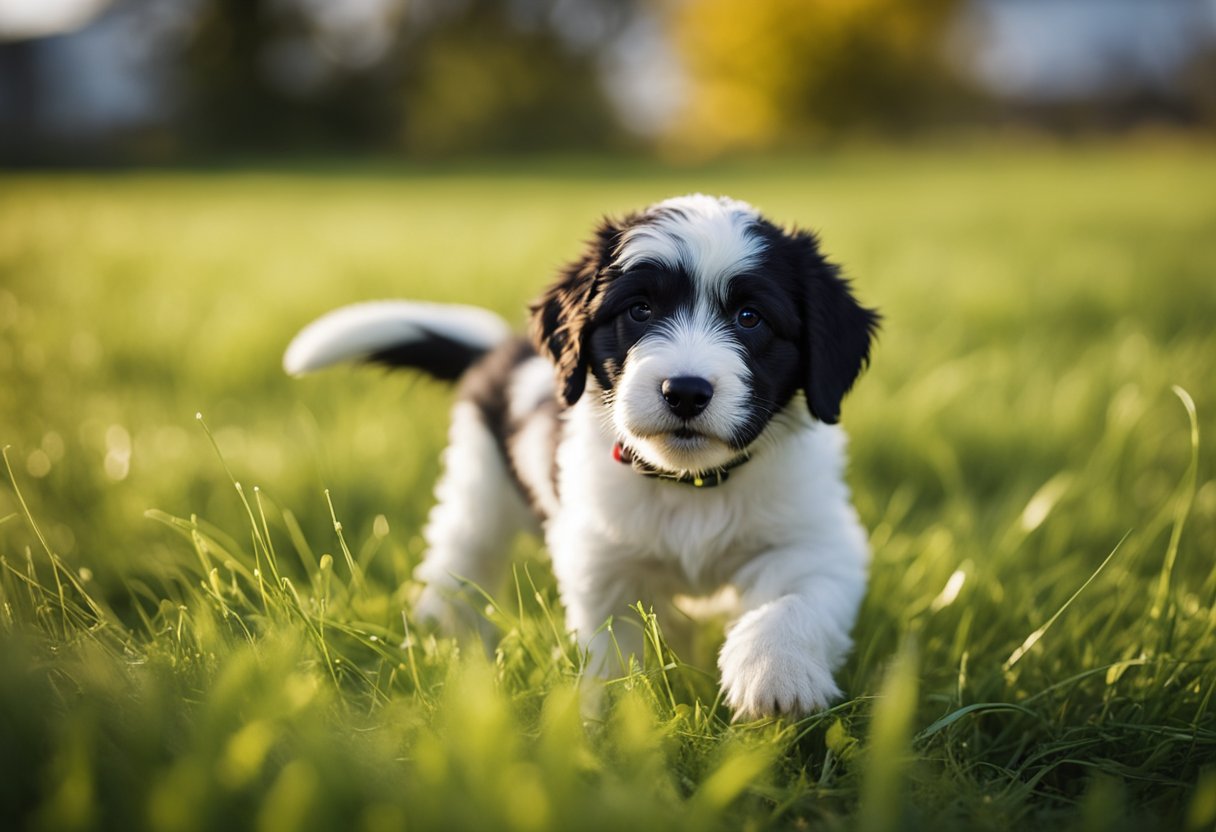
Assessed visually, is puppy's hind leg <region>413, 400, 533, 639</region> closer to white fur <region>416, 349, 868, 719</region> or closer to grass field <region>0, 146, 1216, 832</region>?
grass field <region>0, 146, 1216, 832</region>

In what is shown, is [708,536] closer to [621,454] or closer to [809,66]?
[621,454]

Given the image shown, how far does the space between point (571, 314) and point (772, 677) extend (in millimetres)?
1083

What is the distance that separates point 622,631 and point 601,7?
1448 inches

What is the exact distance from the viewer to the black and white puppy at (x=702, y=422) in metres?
2.03

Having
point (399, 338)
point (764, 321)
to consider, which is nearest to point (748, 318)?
point (764, 321)

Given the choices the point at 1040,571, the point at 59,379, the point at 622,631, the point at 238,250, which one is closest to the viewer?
the point at 622,631

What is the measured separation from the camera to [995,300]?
18.1 ft

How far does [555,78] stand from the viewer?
108 feet

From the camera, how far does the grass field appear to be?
1.40m

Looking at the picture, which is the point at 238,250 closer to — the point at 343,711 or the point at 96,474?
the point at 96,474

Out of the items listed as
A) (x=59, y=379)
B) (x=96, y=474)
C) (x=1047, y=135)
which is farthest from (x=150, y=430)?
(x=1047, y=135)

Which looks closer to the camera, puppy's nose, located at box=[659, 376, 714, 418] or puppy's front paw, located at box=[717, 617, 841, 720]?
puppy's front paw, located at box=[717, 617, 841, 720]

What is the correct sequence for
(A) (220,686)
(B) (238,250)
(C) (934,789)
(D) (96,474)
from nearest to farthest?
(A) (220,686) → (C) (934,789) → (D) (96,474) → (B) (238,250)

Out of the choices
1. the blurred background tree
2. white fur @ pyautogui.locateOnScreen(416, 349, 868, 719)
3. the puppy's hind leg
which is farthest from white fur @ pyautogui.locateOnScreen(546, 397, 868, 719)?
the blurred background tree
